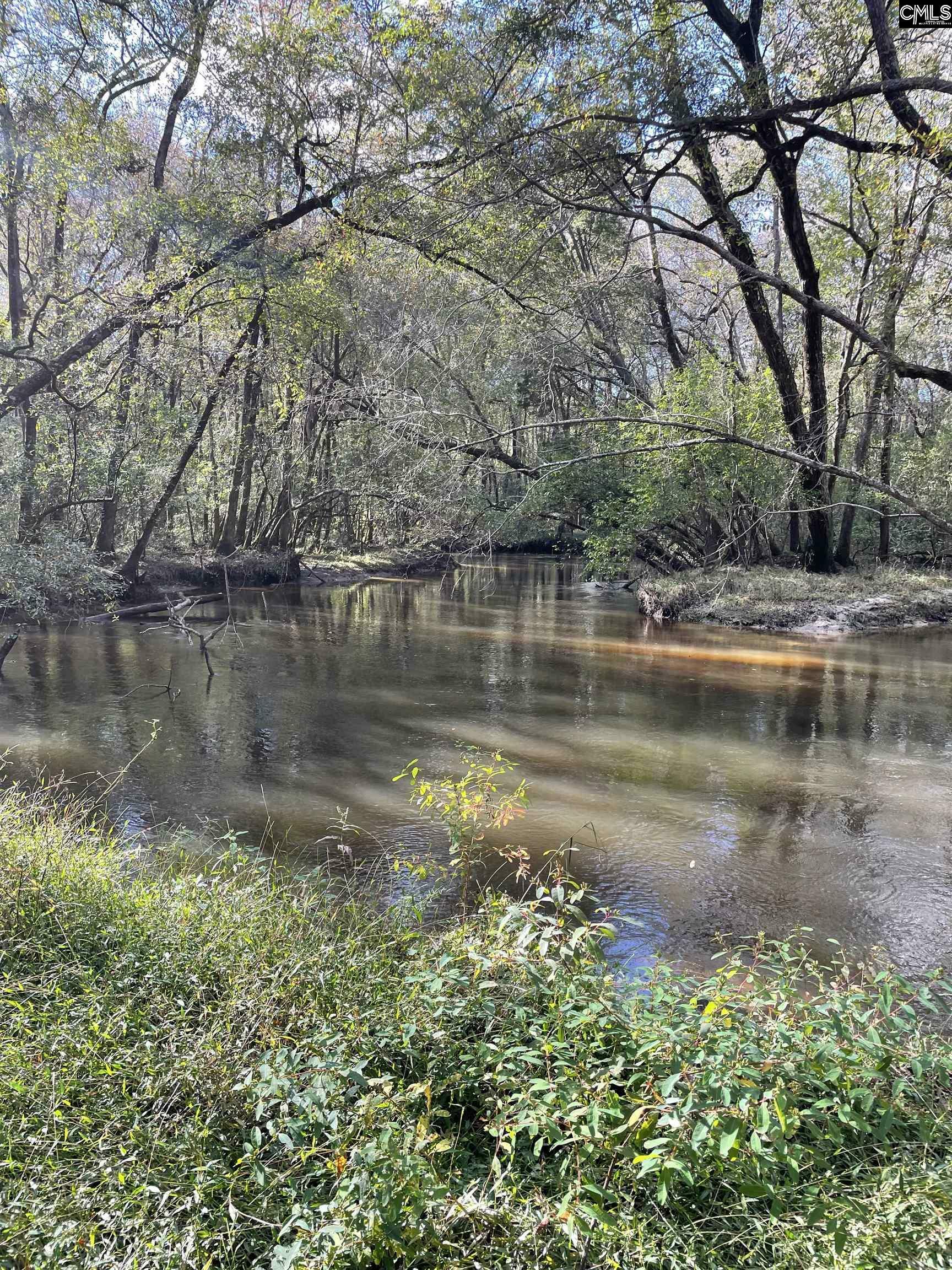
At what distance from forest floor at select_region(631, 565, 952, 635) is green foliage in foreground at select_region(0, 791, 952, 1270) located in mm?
15974

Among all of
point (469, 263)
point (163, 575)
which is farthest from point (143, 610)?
point (469, 263)

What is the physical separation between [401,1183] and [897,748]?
9.31 metres

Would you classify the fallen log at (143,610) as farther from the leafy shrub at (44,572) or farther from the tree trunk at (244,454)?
the tree trunk at (244,454)

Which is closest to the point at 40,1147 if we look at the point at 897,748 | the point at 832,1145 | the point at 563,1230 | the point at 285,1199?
the point at 285,1199

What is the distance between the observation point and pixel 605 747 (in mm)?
9828

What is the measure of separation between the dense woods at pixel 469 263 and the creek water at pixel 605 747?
2594mm

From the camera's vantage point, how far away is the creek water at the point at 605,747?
626cm

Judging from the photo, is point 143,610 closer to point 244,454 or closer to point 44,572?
point 244,454

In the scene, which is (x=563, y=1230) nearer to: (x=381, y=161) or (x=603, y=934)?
(x=603, y=934)

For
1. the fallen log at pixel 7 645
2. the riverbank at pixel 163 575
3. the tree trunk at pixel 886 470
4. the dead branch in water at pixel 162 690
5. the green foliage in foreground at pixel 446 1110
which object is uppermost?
the tree trunk at pixel 886 470

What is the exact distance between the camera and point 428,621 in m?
20.1

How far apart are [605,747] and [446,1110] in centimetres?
715

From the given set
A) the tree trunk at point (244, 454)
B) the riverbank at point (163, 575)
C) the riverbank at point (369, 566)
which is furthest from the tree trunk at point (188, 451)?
the riverbank at point (369, 566)

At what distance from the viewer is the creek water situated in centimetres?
626
